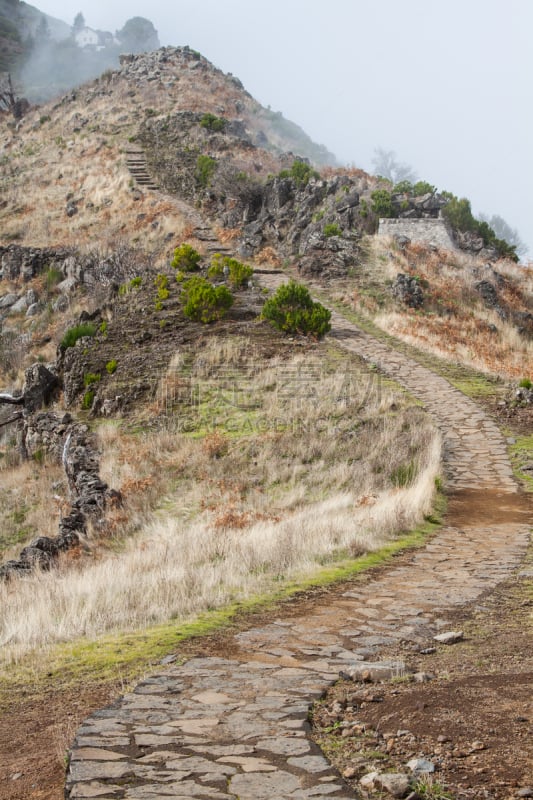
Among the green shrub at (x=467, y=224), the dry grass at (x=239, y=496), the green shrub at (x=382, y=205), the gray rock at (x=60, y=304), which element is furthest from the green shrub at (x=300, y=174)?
the dry grass at (x=239, y=496)

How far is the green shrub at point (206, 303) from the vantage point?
18.1 meters

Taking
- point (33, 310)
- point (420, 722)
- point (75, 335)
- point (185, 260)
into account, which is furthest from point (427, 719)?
point (33, 310)

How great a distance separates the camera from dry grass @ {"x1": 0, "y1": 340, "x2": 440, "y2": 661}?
6.04m

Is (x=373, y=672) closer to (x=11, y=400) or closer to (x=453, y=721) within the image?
(x=453, y=721)

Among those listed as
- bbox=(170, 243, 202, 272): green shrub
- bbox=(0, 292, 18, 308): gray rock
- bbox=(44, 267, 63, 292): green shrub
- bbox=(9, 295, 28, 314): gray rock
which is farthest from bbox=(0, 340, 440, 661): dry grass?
bbox=(0, 292, 18, 308): gray rock

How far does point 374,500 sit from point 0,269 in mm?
24748

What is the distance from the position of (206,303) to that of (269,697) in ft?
49.0

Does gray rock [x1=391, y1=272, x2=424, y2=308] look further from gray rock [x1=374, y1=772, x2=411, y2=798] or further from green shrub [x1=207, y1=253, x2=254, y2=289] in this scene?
gray rock [x1=374, y1=772, x2=411, y2=798]

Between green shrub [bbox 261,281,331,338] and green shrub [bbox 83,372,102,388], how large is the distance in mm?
4594

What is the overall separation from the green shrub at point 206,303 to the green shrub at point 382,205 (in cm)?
1135

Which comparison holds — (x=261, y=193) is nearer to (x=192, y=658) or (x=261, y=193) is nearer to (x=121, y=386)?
(x=121, y=386)

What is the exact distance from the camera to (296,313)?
17781 mm

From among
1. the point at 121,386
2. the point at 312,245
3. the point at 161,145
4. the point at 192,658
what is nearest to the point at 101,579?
the point at 192,658

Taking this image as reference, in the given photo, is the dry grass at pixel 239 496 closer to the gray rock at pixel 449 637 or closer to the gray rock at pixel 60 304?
the gray rock at pixel 449 637
